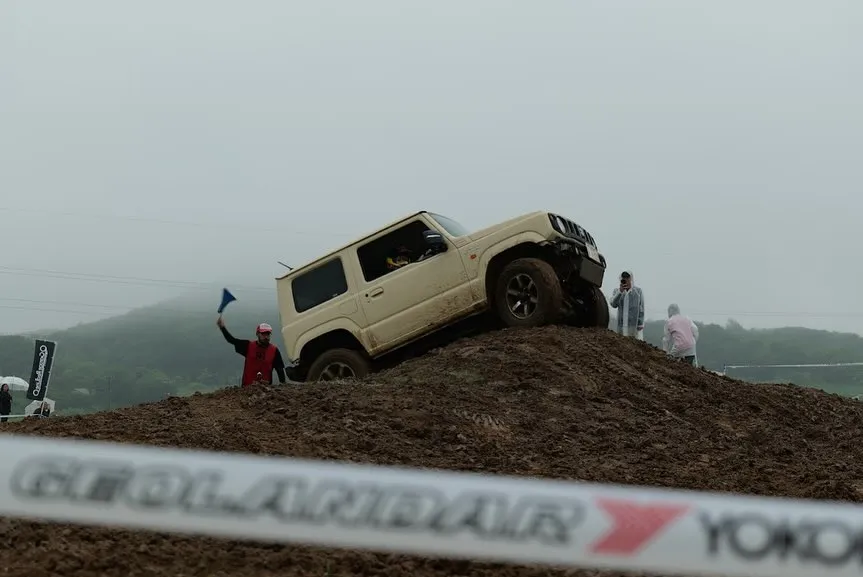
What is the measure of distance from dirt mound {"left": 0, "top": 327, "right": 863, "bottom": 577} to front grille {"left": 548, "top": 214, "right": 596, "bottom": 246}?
3.92 ft

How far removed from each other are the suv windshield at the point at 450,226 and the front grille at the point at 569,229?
1093mm

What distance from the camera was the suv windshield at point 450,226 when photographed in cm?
1009

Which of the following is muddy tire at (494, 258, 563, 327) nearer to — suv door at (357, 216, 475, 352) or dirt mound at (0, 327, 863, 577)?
dirt mound at (0, 327, 863, 577)

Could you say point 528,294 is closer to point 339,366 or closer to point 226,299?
point 339,366

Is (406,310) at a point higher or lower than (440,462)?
higher

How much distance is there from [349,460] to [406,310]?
4599mm

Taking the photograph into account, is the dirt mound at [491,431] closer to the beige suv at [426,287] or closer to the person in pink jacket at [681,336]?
the beige suv at [426,287]

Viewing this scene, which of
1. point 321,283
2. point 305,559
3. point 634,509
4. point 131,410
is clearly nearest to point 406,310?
point 321,283

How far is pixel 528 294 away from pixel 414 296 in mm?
1394

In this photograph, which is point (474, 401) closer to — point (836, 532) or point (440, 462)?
point (440, 462)

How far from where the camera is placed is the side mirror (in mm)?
9680

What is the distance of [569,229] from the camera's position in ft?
32.9

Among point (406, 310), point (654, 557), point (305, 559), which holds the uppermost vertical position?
point (406, 310)

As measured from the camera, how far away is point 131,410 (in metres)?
7.09
